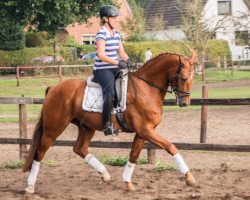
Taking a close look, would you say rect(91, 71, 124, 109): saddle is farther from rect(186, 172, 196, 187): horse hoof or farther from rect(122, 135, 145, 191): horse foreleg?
rect(186, 172, 196, 187): horse hoof

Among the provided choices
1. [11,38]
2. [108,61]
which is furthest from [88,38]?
[108,61]

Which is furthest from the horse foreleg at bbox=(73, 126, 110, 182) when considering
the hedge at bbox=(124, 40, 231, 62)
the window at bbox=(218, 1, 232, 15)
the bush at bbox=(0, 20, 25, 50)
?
the window at bbox=(218, 1, 232, 15)

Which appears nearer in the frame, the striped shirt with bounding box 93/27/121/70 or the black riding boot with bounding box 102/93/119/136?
the black riding boot with bounding box 102/93/119/136

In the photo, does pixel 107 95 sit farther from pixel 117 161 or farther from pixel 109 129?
pixel 117 161

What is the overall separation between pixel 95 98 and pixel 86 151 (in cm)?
106

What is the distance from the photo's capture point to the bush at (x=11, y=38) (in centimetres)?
4322

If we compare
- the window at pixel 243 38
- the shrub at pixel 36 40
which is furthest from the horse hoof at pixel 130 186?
the shrub at pixel 36 40

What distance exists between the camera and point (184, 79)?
898 cm

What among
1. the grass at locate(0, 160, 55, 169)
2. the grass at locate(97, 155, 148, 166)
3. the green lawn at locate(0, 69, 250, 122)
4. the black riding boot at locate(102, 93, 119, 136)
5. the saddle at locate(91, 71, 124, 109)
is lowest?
the green lawn at locate(0, 69, 250, 122)

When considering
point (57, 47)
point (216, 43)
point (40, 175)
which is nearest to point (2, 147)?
point (40, 175)

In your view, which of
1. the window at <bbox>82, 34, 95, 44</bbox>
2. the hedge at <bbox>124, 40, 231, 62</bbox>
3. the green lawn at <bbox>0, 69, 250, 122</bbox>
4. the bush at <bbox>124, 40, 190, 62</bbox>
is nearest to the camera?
the green lawn at <bbox>0, 69, 250, 122</bbox>

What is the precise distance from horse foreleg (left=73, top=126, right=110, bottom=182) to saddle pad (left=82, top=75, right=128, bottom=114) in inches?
32.4

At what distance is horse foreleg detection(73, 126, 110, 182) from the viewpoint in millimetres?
9695

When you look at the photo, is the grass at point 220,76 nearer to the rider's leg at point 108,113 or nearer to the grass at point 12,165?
the grass at point 12,165
